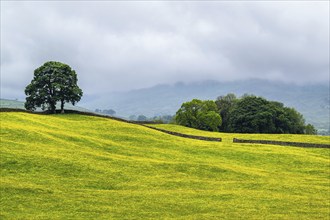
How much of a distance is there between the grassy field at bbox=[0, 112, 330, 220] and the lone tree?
3205 centimetres

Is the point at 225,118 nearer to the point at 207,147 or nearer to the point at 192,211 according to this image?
the point at 207,147

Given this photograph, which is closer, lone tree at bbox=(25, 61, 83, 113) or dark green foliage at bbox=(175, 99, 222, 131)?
lone tree at bbox=(25, 61, 83, 113)

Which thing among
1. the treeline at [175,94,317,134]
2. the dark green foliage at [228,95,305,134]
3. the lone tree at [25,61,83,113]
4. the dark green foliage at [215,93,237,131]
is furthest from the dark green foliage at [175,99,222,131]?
the lone tree at [25,61,83,113]

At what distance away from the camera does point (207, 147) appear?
5353cm

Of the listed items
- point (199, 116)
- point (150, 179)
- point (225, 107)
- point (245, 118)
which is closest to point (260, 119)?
point (245, 118)

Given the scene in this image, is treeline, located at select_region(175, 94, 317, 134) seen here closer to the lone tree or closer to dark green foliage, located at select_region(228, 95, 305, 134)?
dark green foliage, located at select_region(228, 95, 305, 134)

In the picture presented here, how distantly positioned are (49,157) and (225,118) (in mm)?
97018

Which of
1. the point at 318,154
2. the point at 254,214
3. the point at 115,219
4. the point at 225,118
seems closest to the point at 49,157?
the point at 115,219

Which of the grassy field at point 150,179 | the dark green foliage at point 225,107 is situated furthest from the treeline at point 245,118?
the grassy field at point 150,179

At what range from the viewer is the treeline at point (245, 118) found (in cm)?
11131

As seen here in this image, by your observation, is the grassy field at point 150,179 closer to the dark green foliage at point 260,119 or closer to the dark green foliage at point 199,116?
the dark green foliage at point 199,116

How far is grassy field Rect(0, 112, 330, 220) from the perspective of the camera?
25.4m

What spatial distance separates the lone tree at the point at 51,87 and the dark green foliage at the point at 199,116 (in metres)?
36.5

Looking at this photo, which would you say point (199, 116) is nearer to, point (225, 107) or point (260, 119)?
point (260, 119)
